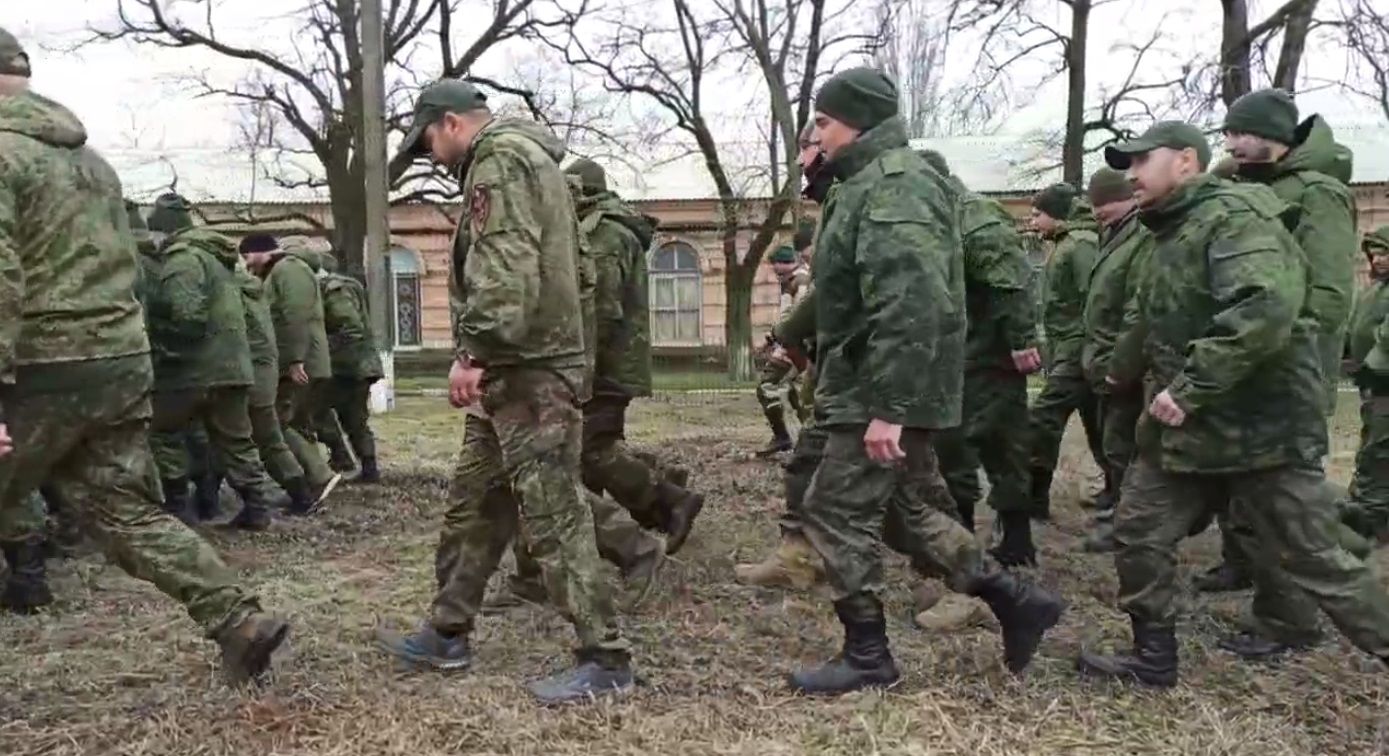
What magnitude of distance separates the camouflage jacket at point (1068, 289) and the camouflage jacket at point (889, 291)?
2.89 meters

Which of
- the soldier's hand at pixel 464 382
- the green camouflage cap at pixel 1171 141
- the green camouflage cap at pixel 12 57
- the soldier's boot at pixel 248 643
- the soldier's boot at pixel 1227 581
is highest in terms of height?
the green camouflage cap at pixel 12 57

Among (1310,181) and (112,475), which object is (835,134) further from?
(112,475)

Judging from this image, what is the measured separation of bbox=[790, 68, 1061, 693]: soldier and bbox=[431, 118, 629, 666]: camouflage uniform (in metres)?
0.77

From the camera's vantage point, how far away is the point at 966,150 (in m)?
29.5

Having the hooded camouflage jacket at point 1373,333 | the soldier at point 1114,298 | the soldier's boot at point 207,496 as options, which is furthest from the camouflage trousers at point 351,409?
the hooded camouflage jacket at point 1373,333

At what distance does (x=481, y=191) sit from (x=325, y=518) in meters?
4.42

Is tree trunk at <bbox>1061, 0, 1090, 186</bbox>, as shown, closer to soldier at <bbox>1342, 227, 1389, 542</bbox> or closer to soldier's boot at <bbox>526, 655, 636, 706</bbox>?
soldier at <bbox>1342, 227, 1389, 542</bbox>

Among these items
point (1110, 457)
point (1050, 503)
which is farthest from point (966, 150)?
point (1110, 457)

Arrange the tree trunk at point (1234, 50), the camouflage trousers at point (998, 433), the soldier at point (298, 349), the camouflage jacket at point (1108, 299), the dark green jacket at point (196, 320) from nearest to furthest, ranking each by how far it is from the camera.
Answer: the camouflage jacket at point (1108, 299)
the camouflage trousers at point (998, 433)
the dark green jacket at point (196, 320)
the soldier at point (298, 349)
the tree trunk at point (1234, 50)

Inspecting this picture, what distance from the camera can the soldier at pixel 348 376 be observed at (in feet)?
30.3

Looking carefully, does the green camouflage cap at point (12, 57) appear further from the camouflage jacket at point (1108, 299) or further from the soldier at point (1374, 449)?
the soldier at point (1374, 449)

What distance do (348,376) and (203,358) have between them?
2113 millimetres

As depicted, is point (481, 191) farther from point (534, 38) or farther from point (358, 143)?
point (534, 38)

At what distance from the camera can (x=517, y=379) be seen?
4.28 m
